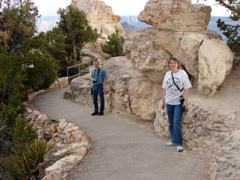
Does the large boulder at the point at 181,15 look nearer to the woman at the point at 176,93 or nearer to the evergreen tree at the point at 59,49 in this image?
the woman at the point at 176,93

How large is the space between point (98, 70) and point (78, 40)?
15.2 meters

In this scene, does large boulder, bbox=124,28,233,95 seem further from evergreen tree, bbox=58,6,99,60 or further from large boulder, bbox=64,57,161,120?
evergreen tree, bbox=58,6,99,60

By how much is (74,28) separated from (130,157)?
1823 cm

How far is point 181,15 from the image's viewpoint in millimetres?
7168

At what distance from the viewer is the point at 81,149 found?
5504mm

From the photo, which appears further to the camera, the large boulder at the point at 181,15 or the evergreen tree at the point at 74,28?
the evergreen tree at the point at 74,28

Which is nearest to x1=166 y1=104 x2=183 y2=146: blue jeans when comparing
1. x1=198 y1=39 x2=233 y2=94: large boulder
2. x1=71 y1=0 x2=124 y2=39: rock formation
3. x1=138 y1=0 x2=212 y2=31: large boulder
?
x1=198 y1=39 x2=233 y2=94: large boulder

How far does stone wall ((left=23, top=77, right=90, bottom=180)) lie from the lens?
184 inches

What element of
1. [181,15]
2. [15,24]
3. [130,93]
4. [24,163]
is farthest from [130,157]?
[15,24]

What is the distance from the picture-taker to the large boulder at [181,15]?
7.17 metres

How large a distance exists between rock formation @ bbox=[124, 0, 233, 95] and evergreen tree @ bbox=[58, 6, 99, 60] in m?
14.1

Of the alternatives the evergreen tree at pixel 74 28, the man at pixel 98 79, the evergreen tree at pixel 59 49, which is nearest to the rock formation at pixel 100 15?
the evergreen tree at pixel 74 28

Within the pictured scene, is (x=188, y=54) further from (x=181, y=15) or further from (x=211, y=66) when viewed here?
(x=181, y=15)

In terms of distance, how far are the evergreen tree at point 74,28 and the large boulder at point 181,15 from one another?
1487cm
